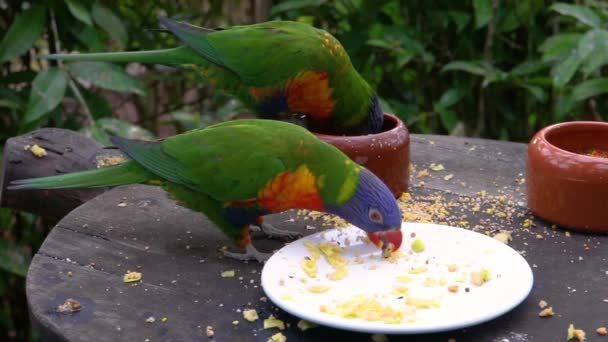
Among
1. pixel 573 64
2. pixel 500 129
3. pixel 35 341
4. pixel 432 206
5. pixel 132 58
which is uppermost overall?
pixel 132 58

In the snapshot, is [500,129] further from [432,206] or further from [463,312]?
[463,312]

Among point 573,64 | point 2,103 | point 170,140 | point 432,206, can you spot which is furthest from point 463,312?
point 2,103

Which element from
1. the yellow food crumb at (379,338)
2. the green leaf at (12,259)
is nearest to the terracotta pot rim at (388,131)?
the yellow food crumb at (379,338)

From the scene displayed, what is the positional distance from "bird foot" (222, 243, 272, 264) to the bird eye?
27 cm

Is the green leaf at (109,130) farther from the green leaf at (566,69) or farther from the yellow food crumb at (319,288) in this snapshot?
the green leaf at (566,69)

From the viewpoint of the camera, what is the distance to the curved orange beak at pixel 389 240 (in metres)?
1.76

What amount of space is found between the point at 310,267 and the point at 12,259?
1686 mm

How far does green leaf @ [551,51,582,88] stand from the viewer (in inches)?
114

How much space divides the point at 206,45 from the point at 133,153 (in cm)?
68

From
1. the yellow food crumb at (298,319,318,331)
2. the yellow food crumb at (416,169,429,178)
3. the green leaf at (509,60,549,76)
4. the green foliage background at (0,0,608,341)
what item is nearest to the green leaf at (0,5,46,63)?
Result: the green foliage background at (0,0,608,341)

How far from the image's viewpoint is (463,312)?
4.97 feet

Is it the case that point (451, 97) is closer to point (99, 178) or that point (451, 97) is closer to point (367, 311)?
point (99, 178)

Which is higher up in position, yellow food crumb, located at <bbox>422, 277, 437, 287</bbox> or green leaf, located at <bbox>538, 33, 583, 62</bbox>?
green leaf, located at <bbox>538, 33, 583, 62</bbox>

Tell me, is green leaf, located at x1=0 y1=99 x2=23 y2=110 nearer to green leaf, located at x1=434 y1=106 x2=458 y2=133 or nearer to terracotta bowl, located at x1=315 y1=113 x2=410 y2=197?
terracotta bowl, located at x1=315 y1=113 x2=410 y2=197
